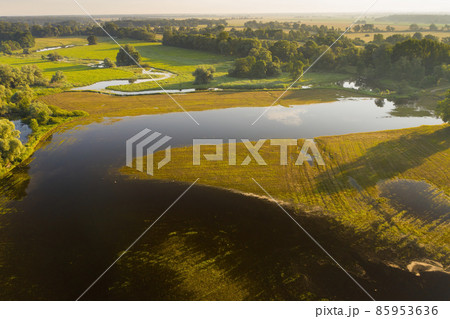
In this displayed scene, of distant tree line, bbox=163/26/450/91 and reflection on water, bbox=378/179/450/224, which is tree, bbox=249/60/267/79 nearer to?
distant tree line, bbox=163/26/450/91

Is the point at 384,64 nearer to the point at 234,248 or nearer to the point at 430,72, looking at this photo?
the point at 430,72

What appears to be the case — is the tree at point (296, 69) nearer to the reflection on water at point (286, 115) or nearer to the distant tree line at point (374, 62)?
the distant tree line at point (374, 62)

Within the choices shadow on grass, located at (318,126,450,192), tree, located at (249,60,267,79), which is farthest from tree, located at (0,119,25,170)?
tree, located at (249,60,267,79)

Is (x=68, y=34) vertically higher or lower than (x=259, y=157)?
higher

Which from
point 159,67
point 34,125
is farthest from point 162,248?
point 159,67

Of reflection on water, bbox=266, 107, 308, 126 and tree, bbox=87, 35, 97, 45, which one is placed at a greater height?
tree, bbox=87, 35, 97, 45

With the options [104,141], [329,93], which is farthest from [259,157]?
[329,93]

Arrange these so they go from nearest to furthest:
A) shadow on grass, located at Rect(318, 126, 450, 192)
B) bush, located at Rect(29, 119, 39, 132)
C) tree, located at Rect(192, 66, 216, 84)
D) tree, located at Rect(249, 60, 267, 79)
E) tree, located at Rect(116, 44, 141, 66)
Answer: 1. shadow on grass, located at Rect(318, 126, 450, 192)
2. bush, located at Rect(29, 119, 39, 132)
3. tree, located at Rect(192, 66, 216, 84)
4. tree, located at Rect(249, 60, 267, 79)
5. tree, located at Rect(116, 44, 141, 66)
